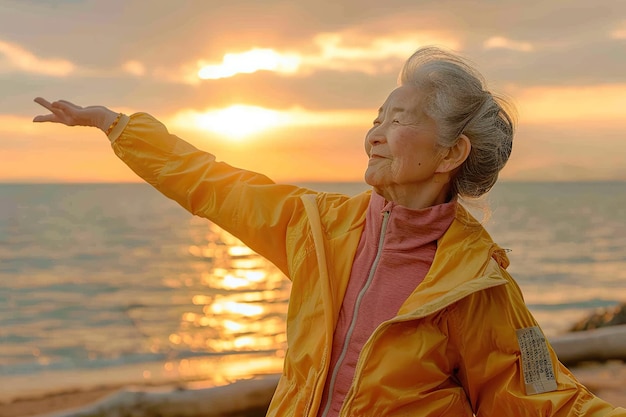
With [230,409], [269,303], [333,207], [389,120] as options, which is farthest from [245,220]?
[269,303]

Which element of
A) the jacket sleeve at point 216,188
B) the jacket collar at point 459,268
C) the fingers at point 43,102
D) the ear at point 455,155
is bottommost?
the jacket collar at point 459,268

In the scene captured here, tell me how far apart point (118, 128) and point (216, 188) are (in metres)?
0.38

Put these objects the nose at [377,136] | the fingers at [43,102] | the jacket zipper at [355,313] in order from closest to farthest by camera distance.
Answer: the jacket zipper at [355,313] → the nose at [377,136] → the fingers at [43,102]

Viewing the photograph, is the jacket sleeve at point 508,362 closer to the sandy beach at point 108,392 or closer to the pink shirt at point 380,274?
the pink shirt at point 380,274

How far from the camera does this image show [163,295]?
672 inches

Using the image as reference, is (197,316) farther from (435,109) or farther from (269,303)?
(435,109)

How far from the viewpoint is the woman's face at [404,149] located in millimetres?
2205

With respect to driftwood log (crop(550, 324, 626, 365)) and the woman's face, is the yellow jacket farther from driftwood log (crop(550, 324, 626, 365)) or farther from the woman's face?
driftwood log (crop(550, 324, 626, 365))

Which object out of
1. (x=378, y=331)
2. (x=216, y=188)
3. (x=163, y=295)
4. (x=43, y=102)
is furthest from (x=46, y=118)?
(x=163, y=295)

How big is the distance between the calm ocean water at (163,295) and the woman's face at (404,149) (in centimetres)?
24

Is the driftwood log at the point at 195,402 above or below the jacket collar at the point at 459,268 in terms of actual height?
below

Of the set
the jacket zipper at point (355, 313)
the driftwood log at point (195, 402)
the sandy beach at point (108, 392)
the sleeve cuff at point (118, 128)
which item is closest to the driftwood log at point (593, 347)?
the sandy beach at point (108, 392)

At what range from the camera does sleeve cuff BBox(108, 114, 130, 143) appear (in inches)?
96.5

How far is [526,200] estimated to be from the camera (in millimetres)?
56250
